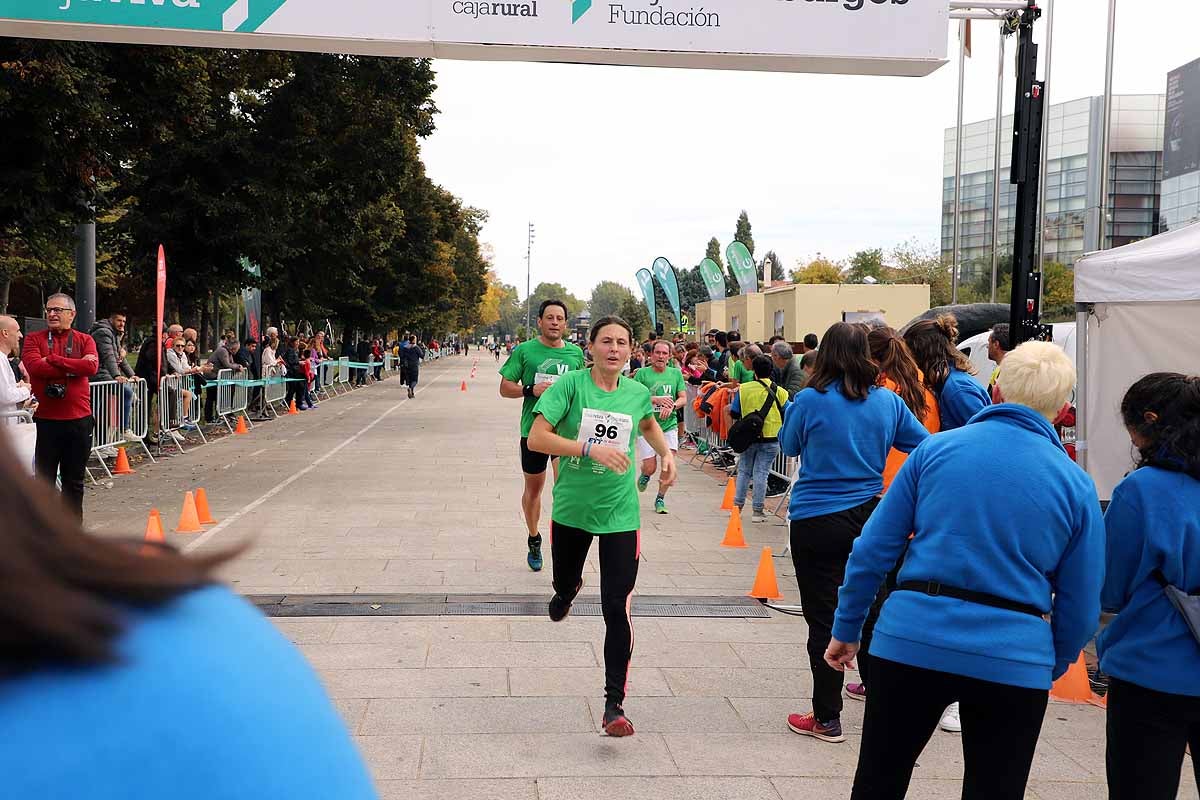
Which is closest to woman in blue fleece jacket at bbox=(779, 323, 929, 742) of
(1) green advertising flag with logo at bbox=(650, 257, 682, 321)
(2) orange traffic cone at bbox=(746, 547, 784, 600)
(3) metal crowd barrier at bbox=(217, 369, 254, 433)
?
(2) orange traffic cone at bbox=(746, 547, 784, 600)

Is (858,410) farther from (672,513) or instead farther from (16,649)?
(672,513)

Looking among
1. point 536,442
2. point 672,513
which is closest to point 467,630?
point 536,442

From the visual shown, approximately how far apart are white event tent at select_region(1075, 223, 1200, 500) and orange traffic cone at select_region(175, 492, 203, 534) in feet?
24.3

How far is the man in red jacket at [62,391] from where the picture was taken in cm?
889

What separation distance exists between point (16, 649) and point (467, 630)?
590cm

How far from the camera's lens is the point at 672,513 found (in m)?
11.7

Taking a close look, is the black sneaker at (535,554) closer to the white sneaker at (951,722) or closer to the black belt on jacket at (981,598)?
the white sneaker at (951,722)

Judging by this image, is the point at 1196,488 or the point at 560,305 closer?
the point at 1196,488

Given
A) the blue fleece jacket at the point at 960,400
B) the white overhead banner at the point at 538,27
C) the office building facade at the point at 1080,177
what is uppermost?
the office building facade at the point at 1080,177

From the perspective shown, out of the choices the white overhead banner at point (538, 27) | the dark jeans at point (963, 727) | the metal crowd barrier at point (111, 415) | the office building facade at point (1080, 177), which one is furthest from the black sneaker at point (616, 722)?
the office building facade at point (1080, 177)

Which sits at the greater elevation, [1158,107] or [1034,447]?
[1158,107]

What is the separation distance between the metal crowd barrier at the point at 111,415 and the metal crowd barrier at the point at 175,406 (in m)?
0.52

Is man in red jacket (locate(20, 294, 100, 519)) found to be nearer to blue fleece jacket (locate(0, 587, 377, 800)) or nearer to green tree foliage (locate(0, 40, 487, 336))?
green tree foliage (locate(0, 40, 487, 336))

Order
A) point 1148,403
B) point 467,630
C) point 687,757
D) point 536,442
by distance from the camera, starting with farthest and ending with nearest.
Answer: point 467,630, point 536,442, point 687,757, point 1148,403
